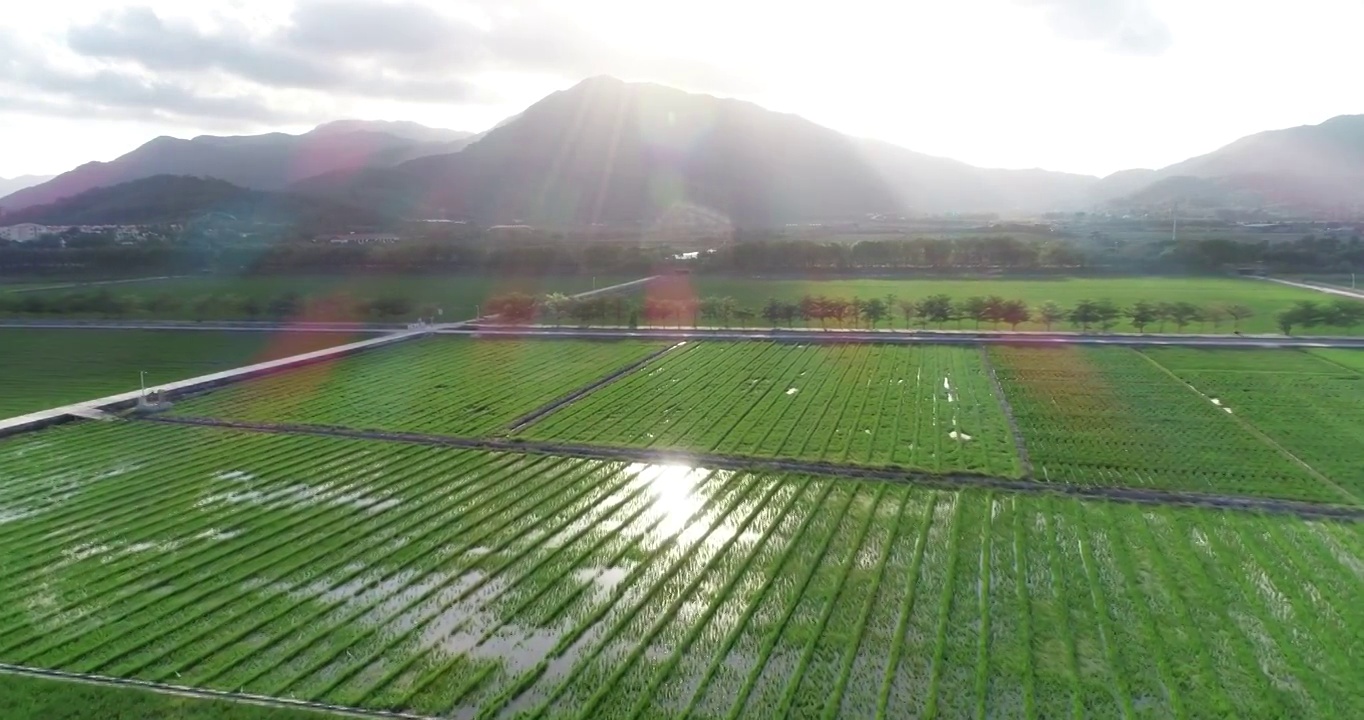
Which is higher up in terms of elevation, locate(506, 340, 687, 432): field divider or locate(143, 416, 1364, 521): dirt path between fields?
locate(506, 340, 687, 432): field divider

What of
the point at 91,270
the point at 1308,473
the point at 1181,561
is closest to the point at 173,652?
the point at 1181,561

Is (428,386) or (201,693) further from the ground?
(428,386)

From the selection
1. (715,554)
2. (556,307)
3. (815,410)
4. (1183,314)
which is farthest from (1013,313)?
(715,554)

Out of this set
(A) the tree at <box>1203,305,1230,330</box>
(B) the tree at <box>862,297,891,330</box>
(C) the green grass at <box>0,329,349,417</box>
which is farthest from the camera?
(B) the tree at <box>862,297,891,330</box>

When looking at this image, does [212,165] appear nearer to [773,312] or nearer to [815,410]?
[773,312]

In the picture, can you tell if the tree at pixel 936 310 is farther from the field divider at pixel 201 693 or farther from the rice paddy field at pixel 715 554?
the field divider at pixel 201 693

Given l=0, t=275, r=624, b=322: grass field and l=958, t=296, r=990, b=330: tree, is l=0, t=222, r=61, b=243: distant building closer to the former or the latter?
l=0, t=275, r=624, b=322: grass field

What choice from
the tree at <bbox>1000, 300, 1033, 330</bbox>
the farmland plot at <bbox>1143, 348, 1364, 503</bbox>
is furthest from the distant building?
the farmland plot at <bbox>1143, 348, 1364, 503</bbox>
